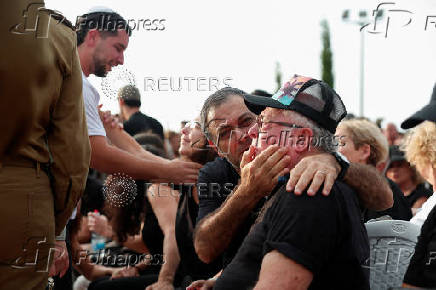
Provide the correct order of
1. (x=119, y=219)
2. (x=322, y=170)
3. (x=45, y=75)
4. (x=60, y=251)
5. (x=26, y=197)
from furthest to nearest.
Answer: (x=119, y=219)
(x=60, y=251)
(x=26, y=197)
(x=322, y=170)
(x=45, y=75)

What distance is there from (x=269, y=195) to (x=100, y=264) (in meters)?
2.91

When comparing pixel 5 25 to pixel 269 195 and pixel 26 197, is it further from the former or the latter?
pixel 269 195

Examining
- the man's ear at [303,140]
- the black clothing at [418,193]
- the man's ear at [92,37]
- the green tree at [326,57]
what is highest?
the green tree at [326,57]

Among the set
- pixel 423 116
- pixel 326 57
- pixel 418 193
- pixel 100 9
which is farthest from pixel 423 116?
pixel 326 57

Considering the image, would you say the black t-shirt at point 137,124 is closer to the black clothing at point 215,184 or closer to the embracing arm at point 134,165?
the embracing arm at point 134,165

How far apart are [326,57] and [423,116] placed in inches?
1591

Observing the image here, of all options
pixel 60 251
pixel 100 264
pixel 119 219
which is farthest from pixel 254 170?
pixel 100 264

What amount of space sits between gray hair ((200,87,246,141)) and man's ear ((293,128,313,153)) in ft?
3.36

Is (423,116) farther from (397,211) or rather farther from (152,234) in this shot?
(152,234)

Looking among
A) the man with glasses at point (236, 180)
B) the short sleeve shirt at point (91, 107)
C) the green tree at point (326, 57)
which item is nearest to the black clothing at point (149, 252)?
the short sleeve shirt at point (91, 107)

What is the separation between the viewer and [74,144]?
243 cm

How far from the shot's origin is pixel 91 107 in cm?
341

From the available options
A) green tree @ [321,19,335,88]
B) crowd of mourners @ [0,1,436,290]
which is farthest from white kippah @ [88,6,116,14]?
green tree @ [321,19,335,88]

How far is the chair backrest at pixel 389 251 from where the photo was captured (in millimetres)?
2523
